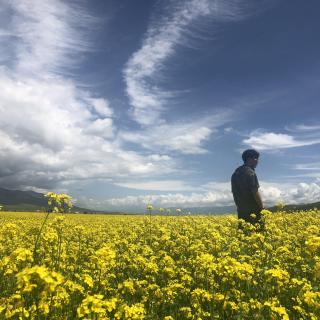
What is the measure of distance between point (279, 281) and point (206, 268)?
4.82 ft

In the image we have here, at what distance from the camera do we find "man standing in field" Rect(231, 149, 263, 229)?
15.2 metres

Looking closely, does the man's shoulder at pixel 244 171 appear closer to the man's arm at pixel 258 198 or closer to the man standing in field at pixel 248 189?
the man standing in field at pixel 248 189

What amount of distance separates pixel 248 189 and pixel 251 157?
1.24m

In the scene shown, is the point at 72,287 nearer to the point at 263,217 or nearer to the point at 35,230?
the point at 35,230

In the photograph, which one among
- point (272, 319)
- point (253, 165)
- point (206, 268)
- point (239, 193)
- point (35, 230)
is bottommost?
point (272, 319)

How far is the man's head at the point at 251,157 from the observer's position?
1547 cm

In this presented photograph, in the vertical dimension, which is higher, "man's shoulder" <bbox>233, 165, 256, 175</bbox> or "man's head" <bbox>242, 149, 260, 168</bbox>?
"man's head" <bbox>242, 149, 260, 168</bbox>

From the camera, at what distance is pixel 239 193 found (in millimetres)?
15562

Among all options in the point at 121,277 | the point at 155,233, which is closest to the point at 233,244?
the point at 121,277

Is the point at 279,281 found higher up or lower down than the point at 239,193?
lower down

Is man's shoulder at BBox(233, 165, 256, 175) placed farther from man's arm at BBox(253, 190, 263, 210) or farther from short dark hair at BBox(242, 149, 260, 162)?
man's arm at BBox(253, 190, 263, 210)

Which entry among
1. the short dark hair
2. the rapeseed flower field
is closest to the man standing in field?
the short dark hair

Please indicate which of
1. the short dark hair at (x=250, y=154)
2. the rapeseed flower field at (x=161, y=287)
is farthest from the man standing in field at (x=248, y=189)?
the rapeseed flower field at (x=161, y=287)

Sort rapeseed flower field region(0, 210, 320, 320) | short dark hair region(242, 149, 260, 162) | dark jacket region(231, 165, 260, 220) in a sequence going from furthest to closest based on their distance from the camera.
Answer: short dark hair region(242, 149, 260, 162) → dark jacket region(231, 165, 260, 220) → rapeseed flower field region(0, 210, 320, 320)
